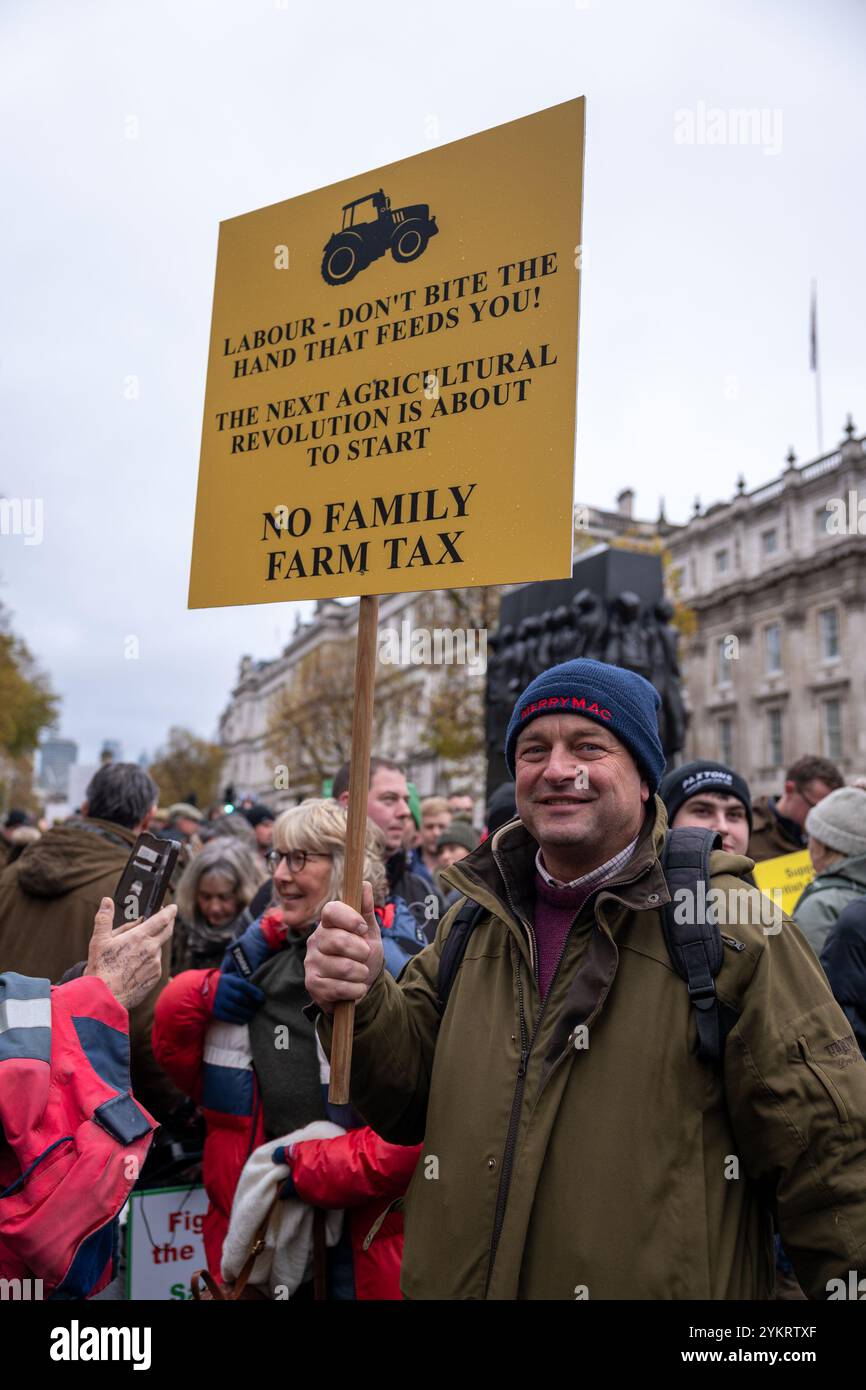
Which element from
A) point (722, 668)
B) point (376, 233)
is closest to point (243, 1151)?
point (376, 233)

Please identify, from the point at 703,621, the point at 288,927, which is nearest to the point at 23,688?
the point at 703,621

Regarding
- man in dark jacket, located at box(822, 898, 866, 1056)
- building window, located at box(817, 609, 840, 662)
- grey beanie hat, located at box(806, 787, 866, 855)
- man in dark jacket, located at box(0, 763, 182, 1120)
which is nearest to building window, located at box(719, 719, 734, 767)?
building window, located at box(817, 609, 840, 662)

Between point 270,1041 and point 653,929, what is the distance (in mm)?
1554

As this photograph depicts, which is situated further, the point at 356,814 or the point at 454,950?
the point at 454,950

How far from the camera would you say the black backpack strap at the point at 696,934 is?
1.82 meters

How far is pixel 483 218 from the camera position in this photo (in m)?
2.23

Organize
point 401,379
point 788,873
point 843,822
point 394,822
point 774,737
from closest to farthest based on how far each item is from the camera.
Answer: point 401,379
point 843,822
point 394,822
point 788,873
point 774,737

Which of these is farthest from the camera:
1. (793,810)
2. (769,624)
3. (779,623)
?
(769,624)

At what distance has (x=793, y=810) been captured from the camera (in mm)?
5789

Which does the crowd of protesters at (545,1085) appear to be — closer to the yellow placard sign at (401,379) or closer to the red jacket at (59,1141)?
the red jacket at (59,1141)

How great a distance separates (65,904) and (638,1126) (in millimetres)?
2590

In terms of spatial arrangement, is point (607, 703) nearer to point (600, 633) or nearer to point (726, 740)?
point (600, 633)

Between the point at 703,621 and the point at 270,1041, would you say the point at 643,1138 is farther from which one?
the point at 703,621

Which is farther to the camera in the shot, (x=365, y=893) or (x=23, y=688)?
(x=23, y=688)
